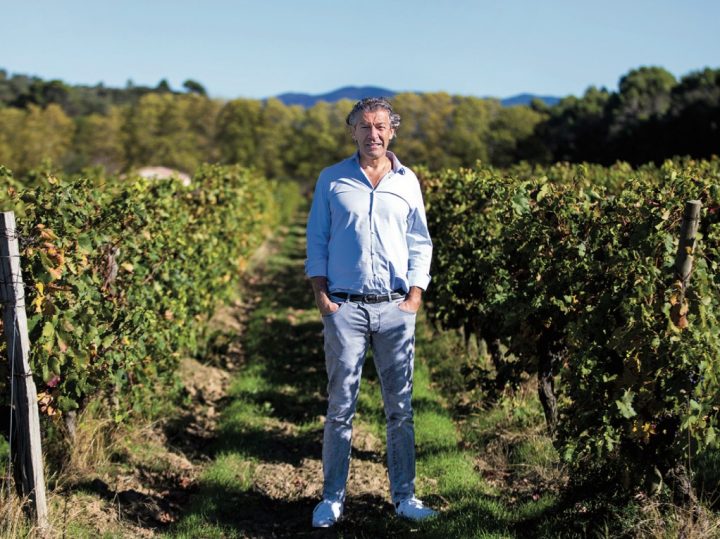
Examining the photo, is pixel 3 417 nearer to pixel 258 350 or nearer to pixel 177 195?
pixel 177 195

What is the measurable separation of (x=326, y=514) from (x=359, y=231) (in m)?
1.56

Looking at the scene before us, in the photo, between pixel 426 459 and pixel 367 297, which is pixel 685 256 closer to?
pixel 367 297

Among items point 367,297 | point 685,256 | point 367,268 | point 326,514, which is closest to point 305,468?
point 326,514

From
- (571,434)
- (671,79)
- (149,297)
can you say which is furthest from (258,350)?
(671,79)

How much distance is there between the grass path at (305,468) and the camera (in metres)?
3.96

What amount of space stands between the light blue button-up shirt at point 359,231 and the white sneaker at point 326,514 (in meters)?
1.21

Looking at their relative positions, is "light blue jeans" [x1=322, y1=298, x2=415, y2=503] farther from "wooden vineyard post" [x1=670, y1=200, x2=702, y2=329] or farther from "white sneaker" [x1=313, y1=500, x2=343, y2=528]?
"wooden vineyard post" [x1=670, y1=200, x2=702, y2=329]

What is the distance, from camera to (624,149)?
4194cm

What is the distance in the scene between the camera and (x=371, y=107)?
3650 millimetres

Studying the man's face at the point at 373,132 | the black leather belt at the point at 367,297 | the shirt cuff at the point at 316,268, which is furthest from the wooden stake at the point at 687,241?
the shirt cuff at the point at 316,268

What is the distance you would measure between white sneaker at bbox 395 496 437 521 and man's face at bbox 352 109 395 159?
191cm

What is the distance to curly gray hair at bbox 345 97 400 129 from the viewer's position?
12.0 feet

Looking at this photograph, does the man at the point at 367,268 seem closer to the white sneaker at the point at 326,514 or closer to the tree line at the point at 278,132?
the white sneaker at the point at 326,514

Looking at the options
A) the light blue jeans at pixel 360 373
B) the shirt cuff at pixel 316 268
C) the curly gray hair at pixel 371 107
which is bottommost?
the light blue jeans at pixel 360 373
